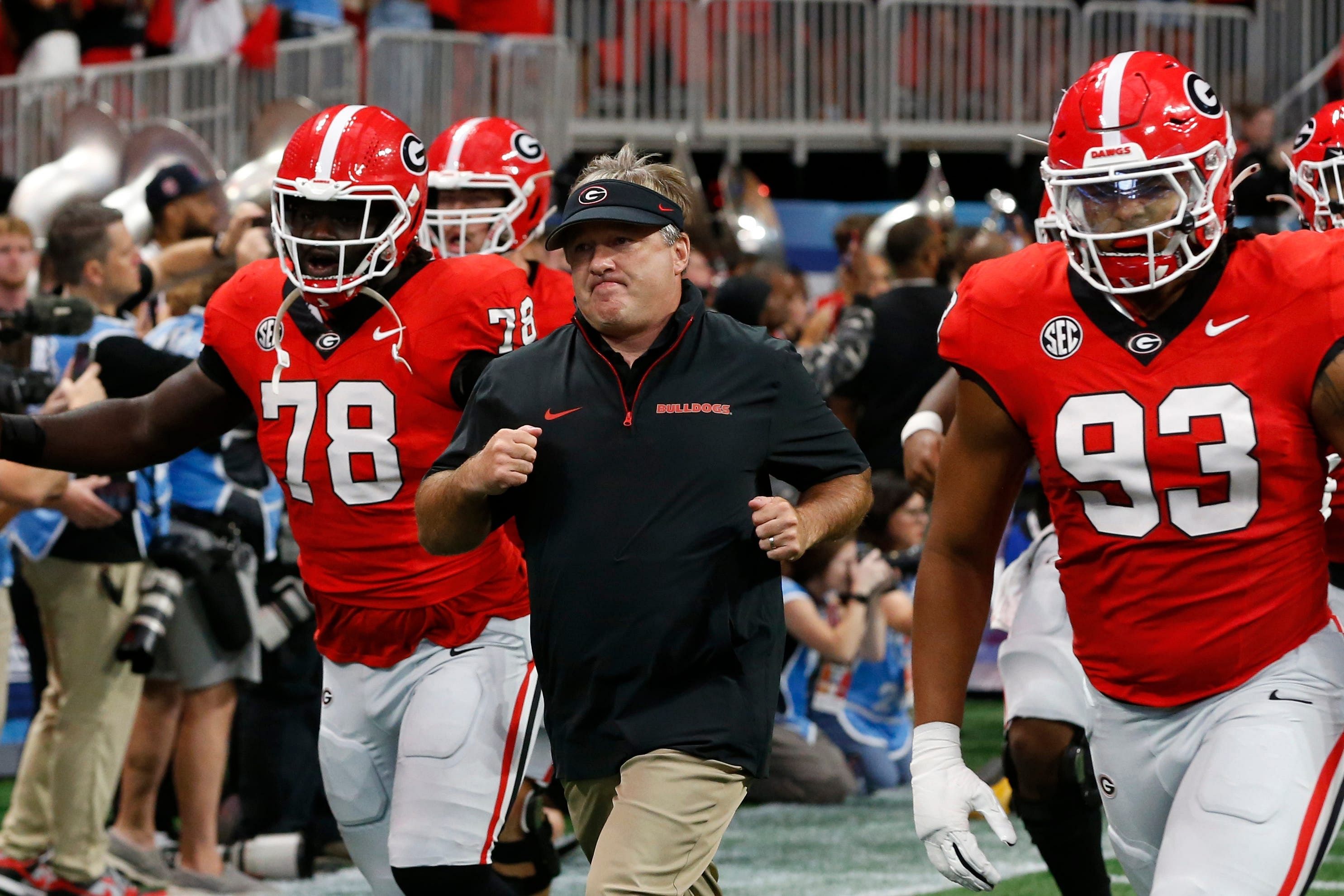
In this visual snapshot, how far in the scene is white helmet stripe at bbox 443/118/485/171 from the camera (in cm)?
565

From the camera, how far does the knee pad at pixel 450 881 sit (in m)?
4.02

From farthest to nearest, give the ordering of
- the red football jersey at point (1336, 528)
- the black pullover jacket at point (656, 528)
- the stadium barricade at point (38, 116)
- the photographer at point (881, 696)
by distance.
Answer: the stadium barricade at point (38, 116) < the photographer at point (881, 696) < the red football jersey at point (1336, 528) < the black pullover jacket at point (656, 528)

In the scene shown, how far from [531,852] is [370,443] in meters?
1.47

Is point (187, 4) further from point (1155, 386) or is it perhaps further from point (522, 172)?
point (1155, 386)

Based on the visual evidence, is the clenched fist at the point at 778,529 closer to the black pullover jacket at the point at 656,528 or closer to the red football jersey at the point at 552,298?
the black pullover jacket at the point at 656,528

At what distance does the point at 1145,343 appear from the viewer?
3.29 m

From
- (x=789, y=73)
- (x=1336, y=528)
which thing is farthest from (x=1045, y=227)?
(x=789, y=73)

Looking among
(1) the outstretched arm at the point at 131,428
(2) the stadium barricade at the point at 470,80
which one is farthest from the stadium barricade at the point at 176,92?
(1) the outstretched arm at the point at 131,428

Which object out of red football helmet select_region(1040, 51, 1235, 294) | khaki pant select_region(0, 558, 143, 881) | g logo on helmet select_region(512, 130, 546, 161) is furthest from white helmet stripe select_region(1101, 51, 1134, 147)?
khaki pant select_region(0, 558, 143, 881)

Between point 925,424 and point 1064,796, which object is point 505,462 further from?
point 1064,796

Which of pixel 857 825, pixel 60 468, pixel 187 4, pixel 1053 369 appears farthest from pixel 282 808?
pixel 187 4

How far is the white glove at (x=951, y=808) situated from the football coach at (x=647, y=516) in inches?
12.9

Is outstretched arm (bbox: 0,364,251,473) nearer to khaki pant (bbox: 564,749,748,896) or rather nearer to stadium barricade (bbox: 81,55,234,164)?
khaki pant (bbox: 564,749,748,896)

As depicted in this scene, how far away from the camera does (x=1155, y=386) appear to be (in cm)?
326
